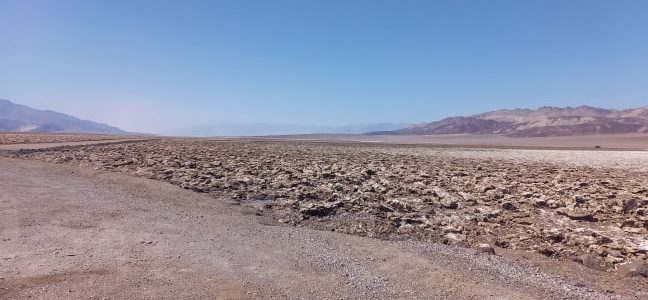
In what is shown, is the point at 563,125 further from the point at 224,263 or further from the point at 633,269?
the point at 224,263

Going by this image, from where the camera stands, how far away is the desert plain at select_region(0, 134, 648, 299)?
5383mm

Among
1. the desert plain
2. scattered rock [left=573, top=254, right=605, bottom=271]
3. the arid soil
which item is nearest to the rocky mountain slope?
the arid soil

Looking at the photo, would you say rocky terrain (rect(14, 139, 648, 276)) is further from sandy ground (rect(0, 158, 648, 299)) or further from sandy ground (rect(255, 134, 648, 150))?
sandy ground (rect(255, 134, 648, 150))

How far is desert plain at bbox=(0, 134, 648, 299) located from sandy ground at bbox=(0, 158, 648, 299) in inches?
0.9

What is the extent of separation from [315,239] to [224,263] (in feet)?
6.31

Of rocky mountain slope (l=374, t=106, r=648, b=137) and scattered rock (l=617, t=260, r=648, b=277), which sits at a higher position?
rocky mountain slope (l=374, t=106, r=648, b=137)

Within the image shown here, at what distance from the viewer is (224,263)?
19.9 feet

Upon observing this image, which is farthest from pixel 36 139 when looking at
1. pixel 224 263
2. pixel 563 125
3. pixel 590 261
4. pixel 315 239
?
pixel 563 125

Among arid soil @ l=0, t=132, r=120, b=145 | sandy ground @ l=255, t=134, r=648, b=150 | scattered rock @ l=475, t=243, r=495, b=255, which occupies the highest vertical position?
arid soil @ l=0, t=132, r=120, b=145

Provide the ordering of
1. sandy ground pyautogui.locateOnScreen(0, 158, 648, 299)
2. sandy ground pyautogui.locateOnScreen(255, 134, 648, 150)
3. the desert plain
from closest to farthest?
sandy ground pyautogui.locateOnScreen(0, 158, 648, 299) → the desert plain → sandy ground pyautogui.locateOnScreen(255, 134, 648, 150)

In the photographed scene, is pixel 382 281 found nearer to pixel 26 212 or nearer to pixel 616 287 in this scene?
pixel 616 287

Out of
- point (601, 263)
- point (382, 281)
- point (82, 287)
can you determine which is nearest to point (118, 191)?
point (82, 287)

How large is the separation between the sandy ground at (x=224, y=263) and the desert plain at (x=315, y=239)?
0.02 metres

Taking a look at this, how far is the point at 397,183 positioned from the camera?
14.2 m
